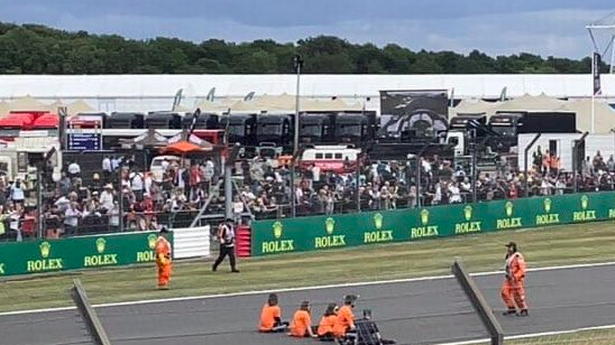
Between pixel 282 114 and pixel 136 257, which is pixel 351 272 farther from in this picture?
pixel 282 114

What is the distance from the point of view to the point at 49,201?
2958cm

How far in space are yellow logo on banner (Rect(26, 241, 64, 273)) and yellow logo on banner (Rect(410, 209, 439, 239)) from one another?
37.2 ft

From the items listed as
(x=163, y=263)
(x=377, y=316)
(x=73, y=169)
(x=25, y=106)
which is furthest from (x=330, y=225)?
(x=25, y=106)

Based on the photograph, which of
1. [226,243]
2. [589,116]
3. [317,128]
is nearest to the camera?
[226,243]

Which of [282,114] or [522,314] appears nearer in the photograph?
[522,314]

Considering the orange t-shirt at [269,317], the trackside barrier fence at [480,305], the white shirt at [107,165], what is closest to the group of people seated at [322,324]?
the orange t-shirt at [269,317]

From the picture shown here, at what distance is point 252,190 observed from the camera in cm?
3419

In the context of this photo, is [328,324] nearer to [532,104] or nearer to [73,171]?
[73,171]

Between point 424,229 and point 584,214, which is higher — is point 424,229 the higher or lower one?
the lower one

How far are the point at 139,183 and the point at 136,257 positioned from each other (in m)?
1.99

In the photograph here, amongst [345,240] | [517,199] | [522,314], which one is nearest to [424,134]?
[517,199]

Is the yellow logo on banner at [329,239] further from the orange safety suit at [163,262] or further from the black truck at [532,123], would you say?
the black truck at [532,123]

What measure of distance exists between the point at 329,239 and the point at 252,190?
96.5 inches

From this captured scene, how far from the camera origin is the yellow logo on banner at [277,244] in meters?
33.4
